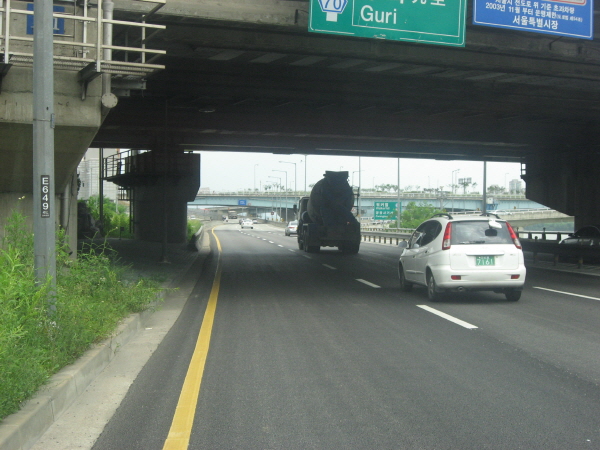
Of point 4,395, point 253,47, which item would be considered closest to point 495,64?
point 253,47

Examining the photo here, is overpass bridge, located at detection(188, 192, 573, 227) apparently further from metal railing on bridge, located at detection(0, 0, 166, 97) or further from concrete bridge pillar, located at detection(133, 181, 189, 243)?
metal railing on bridge, located at detection(0, 0, 166, 97)

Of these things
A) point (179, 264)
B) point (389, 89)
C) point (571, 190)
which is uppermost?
point (389, 89)

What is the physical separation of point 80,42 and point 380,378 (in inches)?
326

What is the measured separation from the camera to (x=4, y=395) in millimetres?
4820

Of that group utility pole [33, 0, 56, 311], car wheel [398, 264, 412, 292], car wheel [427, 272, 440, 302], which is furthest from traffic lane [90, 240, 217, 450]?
car wheel [398, 264, 412, 292]

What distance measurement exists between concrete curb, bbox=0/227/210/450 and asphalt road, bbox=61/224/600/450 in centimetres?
50

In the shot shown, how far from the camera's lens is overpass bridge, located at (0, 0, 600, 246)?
12016 millimetres

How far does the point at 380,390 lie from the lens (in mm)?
6441

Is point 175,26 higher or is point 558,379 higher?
point 175,26

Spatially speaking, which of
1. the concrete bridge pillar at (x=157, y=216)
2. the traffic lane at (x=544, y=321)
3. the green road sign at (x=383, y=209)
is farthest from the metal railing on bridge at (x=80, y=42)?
the green road sign at (x=383, y=209)

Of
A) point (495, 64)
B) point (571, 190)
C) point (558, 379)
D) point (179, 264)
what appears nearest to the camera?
point (558, 379)

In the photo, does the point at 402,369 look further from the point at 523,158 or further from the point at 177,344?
the point at 523,158

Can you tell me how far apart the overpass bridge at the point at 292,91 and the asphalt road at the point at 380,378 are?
4730mm

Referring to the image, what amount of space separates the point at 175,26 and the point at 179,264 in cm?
1117
